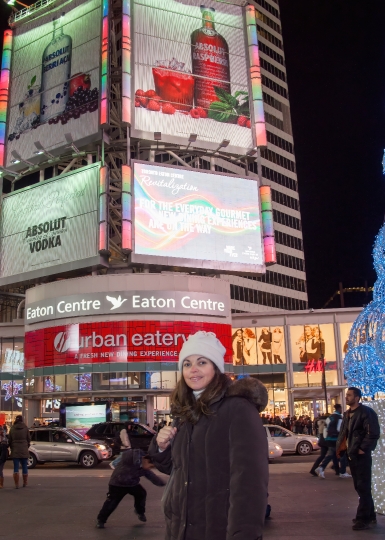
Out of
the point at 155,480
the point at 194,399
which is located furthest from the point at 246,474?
the point at 155,480

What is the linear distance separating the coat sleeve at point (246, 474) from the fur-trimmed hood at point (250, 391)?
0.16ft

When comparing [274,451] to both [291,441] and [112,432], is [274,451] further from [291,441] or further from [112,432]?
[112,432]

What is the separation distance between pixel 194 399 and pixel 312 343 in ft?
149

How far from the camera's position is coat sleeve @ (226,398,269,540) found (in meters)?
3.02

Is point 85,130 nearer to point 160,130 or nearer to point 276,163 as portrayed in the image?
point 160,130

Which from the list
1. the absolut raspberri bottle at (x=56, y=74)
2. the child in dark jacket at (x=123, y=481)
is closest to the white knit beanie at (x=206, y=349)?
the child in dark jacket at (x=123, y=481)

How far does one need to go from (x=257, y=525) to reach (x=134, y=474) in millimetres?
6610

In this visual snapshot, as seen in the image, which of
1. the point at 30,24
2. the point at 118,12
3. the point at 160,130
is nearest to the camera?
the point at 160,130

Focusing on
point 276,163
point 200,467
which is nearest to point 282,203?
point 276,163

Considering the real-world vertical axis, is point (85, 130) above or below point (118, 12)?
below

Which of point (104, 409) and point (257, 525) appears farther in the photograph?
point (104, 409)

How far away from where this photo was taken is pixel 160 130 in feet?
135

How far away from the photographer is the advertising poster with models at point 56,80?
42281 mm

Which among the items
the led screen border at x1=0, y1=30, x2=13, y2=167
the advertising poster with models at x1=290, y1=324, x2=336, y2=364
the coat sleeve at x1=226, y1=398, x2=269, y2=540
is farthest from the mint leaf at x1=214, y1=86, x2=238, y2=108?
the coat sleeve at x1=226, y1=398, x2=269, y2=540
